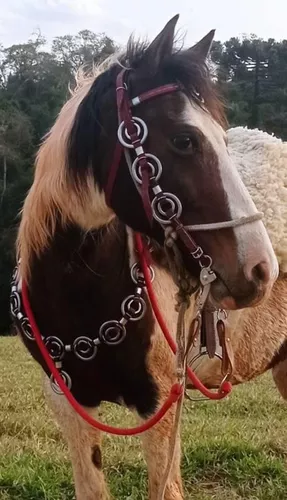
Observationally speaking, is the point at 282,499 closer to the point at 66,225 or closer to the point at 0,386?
the point at 66,225

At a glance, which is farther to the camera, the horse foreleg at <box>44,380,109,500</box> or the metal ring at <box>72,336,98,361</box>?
the horse foreleg at <box>44,380,109,500</box>

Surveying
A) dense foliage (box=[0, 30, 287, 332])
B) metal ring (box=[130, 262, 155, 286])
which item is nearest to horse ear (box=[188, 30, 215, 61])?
metal ring (box=[130, 262, 155, 286])

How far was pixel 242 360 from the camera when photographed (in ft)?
12.6

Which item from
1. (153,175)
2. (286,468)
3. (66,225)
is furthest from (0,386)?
(153,175)

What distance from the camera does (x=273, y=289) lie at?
3.86m

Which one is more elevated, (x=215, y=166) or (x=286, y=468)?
(x=215, y=166)

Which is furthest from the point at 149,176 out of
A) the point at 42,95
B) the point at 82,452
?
the point at 42,95

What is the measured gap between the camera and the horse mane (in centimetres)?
245

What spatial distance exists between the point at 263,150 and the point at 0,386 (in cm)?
487

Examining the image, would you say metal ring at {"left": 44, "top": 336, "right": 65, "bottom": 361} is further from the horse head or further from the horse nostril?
the horse nostril

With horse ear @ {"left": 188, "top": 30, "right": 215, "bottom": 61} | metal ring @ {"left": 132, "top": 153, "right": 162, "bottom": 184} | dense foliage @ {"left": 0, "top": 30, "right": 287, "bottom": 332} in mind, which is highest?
horse ear @ {"left": 188, "top": 30, "right": 215, "bottom": 61}

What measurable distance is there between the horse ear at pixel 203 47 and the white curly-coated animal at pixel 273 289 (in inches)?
47.7

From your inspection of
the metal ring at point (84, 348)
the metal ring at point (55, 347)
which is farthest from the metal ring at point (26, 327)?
the metal ring at point (84, 348)

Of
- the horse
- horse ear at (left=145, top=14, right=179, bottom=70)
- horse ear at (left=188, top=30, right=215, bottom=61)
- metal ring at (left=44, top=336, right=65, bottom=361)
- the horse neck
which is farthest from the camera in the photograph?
metal ring at (left=44, top=336, right=65, bottom=361)
